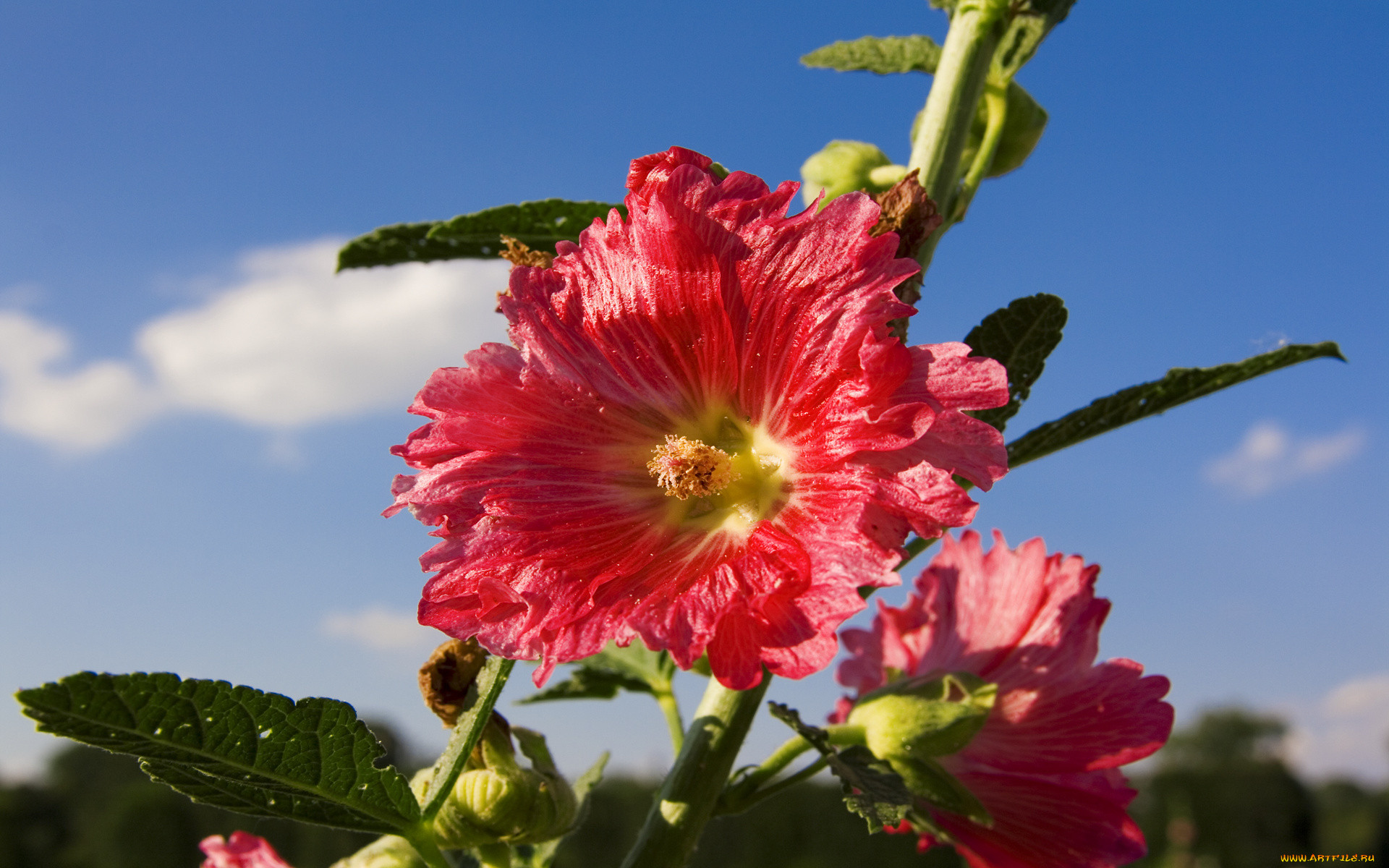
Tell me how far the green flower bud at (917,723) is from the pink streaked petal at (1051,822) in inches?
5.2

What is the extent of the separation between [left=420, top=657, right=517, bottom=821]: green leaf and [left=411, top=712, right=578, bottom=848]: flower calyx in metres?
0.02

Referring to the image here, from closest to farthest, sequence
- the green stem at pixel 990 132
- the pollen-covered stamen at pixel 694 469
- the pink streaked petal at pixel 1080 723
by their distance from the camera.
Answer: the pollen-covered stamen at pixel 694 469, the pink streaked petal at pixel 1080 723, the green stem at pixel 990 132

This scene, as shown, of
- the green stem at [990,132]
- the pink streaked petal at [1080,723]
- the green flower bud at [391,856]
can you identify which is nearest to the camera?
the green flower bud at [391,856]

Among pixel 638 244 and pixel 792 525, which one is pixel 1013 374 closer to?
pixel 792 525

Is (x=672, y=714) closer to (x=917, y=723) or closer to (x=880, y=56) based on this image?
(x=917, y=723)

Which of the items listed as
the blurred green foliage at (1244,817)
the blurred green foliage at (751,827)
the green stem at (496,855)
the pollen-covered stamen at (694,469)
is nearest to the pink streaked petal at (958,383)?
the pollen-covered stamen at (694,469)

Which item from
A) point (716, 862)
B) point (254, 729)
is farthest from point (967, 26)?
point (716, 862)

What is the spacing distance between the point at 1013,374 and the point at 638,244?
50cm

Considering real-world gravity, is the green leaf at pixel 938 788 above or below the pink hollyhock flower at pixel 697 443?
below

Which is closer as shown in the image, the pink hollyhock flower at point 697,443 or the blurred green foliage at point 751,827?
the pink hollyhock flower at point 697,443

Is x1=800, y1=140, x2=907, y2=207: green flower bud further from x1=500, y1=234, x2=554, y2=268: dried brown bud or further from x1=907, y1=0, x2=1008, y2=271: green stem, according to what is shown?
x1=500, y1=234, x2=554, y2=268: dried brown bud

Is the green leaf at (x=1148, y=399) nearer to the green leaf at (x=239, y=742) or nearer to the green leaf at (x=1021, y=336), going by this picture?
the green leaf at (x=1021, y=336)

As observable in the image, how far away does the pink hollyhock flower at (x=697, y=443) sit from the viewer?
0.98m

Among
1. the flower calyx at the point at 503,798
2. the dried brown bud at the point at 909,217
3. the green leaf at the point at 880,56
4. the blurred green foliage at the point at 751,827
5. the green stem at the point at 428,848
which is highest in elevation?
the blurred green foliage at the point at 751,827
